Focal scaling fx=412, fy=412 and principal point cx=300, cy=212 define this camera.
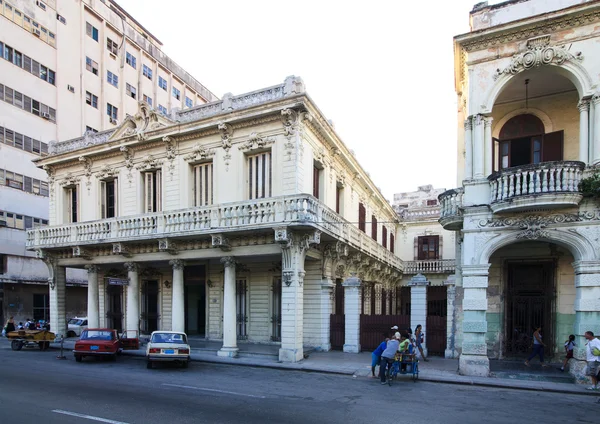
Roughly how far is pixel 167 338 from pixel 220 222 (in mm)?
4979

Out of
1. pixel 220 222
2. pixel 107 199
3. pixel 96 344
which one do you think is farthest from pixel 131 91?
pixel 96 344

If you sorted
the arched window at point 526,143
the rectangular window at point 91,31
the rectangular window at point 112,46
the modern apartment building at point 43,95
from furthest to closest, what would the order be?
1. the rectangular window at point 112,46
2. the rectangular window at point 91,31
3. the modern apartment building at point 43,95
4. the arched window at point 526,143

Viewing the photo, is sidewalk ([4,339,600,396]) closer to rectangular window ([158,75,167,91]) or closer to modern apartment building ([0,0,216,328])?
modern apartment building ([0,0,216,328])

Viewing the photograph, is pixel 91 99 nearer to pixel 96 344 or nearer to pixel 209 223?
pixel 209 223

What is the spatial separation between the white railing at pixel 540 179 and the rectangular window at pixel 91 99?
3602cm

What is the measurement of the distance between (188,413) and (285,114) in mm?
12020

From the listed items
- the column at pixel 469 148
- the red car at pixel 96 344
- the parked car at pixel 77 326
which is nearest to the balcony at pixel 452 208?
the column at pixel 469 148

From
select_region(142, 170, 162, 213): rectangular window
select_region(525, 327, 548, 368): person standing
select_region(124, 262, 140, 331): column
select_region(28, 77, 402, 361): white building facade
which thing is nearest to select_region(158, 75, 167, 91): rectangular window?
select_region(28, 77, 402, 361): white building facade

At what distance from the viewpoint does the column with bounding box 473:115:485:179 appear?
14172mm

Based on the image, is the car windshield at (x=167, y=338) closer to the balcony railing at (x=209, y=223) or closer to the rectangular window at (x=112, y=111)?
the balcony railing at (x=209, y=223)

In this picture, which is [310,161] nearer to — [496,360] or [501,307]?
[501,307]

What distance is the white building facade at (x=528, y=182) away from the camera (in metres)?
12.6

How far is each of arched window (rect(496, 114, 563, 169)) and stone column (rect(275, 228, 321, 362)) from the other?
7872 mm

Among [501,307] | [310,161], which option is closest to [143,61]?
[310,161]
